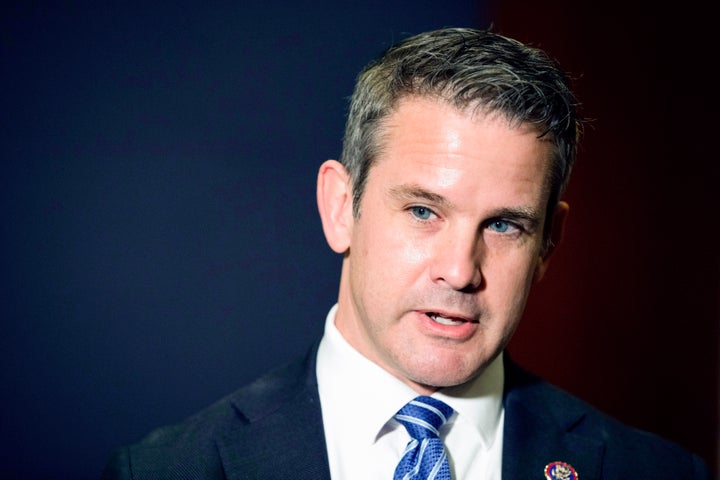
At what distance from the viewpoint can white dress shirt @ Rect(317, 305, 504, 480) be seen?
6.42ft

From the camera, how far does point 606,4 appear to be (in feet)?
11.0

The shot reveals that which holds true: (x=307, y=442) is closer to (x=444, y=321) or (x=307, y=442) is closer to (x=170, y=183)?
(x=444, y=321)

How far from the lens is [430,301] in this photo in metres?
1.81

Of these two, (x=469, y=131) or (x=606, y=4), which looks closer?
(x=469, y=131)

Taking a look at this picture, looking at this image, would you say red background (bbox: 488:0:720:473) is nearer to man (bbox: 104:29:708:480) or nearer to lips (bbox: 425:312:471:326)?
man (bbox: 104:29:708:480)

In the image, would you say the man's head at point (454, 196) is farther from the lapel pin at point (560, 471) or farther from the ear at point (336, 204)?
the lapel pin at point (560, 471)

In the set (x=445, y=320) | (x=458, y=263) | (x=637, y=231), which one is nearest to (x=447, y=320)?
(x=445, y=320)

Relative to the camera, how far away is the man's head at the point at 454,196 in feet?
5.92

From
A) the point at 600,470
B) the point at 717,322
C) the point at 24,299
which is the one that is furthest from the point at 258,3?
the point at 717,322

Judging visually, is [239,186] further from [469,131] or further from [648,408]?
[648,408]

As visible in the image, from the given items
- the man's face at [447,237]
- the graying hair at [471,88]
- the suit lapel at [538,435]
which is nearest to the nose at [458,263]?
the man's face at [447,237]

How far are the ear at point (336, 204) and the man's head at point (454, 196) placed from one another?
6cm

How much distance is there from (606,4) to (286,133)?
1.46 meters

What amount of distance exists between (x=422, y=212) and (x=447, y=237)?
3.5 inches
